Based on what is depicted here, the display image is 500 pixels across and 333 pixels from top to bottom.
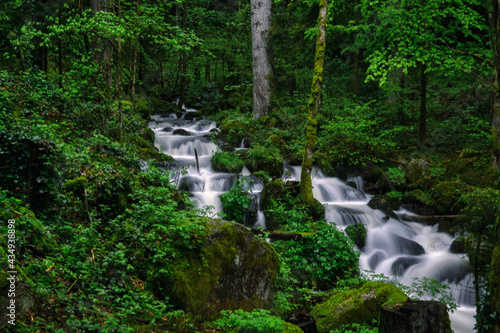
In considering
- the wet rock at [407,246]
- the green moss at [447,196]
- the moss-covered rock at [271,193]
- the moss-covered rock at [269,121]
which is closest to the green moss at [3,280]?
the moss-covered rock at [271,193]

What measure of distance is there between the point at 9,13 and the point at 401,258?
13326mm

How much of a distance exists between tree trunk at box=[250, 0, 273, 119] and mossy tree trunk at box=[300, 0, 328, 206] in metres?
6.72

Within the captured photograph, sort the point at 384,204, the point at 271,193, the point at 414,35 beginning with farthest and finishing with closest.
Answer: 1. the point at 414,35
2. the point at 384,204
3. the point at 271,193

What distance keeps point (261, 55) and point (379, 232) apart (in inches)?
391

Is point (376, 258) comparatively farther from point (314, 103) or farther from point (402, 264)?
point (314, 103)

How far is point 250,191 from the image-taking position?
10.8m

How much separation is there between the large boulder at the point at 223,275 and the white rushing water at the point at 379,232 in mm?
3148


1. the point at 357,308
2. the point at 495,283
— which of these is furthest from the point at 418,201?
the point at 495,283

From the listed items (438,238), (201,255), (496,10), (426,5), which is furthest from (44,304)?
(426,5)

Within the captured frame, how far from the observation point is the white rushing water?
788cm

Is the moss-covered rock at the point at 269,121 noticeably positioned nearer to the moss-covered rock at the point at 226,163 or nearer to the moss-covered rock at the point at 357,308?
the moss-covered rock at the point at 226,163

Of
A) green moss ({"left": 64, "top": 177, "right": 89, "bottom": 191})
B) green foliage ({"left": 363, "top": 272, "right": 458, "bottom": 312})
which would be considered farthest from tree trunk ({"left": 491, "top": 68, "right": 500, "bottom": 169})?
green moss ({"left": 64, "top": 177, "right": 89, "bottom": 191})

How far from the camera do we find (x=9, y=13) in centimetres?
1028

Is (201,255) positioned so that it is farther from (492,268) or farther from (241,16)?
(241,16)
